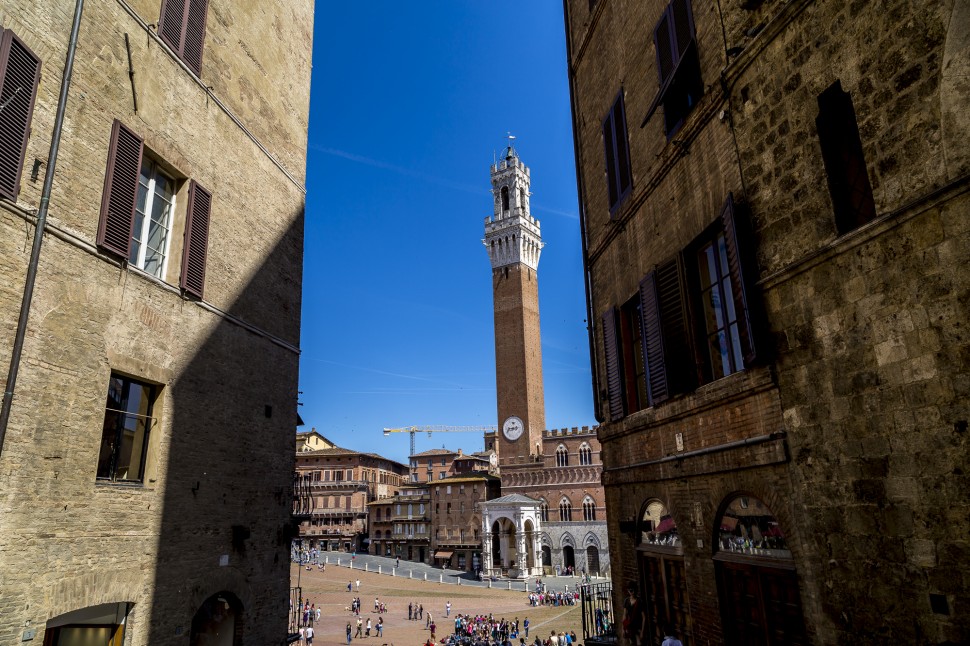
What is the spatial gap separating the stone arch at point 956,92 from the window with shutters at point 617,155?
6395 mm

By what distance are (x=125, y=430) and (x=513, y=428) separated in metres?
57.0

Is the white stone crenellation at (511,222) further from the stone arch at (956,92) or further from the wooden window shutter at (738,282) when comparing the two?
the stone arch at (956,92)

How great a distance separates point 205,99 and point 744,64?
9137 millimetres

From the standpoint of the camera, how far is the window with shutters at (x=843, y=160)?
5.77 m

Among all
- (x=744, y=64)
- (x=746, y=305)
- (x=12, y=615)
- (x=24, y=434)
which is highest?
(x=744, y=64)

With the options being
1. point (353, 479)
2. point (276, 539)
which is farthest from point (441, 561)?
point (276, 539)

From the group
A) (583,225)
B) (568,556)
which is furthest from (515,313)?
(583,225)

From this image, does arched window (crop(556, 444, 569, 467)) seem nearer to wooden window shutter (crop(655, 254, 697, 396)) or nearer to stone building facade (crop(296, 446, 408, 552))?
stone building facade (crop(296, 446, 408, 552))

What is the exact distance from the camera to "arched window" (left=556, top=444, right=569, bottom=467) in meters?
62.4

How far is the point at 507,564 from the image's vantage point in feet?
186

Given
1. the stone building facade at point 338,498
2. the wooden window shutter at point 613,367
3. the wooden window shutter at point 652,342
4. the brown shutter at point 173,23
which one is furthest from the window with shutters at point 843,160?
the stone building facade at point 338,498

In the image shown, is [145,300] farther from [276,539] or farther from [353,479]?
[353,479]

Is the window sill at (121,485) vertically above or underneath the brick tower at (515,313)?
underneath

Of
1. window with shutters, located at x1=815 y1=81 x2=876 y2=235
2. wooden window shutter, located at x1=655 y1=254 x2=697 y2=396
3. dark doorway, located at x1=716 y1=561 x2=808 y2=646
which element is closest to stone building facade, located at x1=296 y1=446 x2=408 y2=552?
wooden window shutter, located at x1=655 y1=254 x2=697 y2=396
